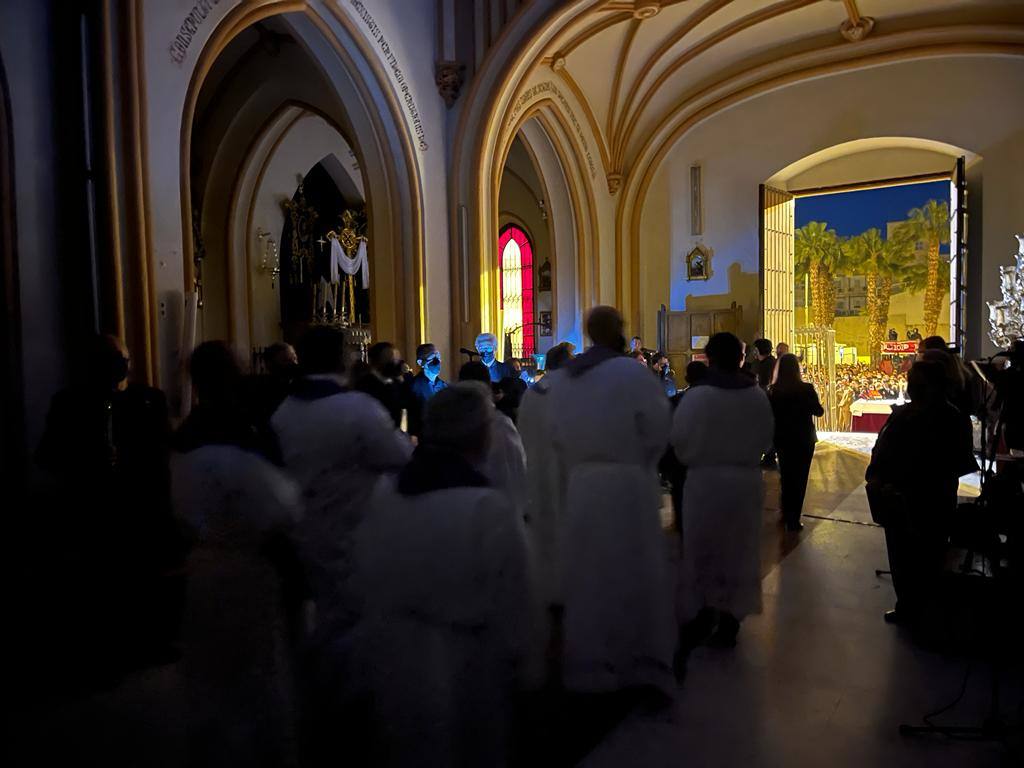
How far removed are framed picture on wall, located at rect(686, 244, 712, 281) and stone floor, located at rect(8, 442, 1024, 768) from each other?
37.1 ft

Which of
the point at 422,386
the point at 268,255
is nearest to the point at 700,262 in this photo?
the point at 268,255

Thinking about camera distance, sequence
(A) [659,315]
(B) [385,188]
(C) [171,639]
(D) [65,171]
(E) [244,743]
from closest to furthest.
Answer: (E) [244,743]
(C) [171,639]
(D) [65,171]
(B) [385,188]
(A) [659,315]

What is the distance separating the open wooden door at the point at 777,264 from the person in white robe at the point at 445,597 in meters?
13.2

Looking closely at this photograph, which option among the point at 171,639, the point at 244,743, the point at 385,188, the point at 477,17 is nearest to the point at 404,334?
the point at 385,188

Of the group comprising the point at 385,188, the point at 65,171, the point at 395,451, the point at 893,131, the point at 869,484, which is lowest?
the point at 869,484

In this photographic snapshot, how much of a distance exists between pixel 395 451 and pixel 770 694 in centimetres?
206

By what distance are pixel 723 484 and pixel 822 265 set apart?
49.5 feet

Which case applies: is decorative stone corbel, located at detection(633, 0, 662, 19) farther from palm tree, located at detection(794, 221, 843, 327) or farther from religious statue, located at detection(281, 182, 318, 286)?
palm tree, located at detection(794, 221, 843, 327)

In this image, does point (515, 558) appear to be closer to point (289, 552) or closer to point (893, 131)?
point (289, 552)

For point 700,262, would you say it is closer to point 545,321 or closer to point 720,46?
point 720,46

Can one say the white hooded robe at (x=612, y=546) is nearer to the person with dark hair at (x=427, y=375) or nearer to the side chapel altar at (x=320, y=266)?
the person with dark hair at (x=427, y=375)

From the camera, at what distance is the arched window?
1902 centimetres

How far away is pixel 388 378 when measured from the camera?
516cm

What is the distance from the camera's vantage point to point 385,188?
361 inches
